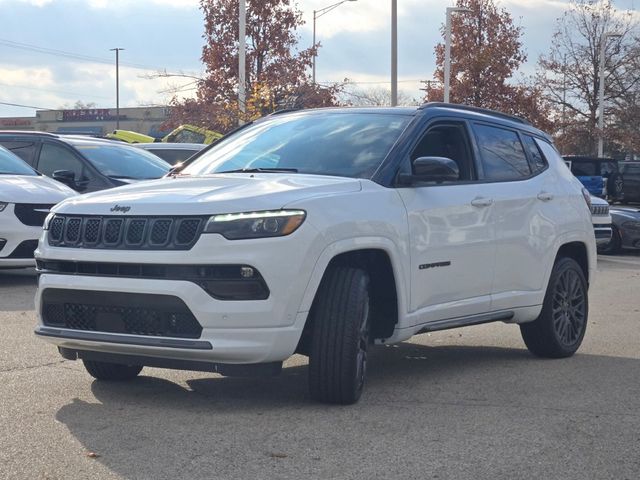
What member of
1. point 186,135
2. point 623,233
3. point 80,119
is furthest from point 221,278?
point 80,119

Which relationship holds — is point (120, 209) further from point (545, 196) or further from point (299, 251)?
point (545, 196)

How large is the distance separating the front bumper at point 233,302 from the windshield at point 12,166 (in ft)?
23.9

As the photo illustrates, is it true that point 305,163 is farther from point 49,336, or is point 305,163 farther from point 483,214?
point 49,336

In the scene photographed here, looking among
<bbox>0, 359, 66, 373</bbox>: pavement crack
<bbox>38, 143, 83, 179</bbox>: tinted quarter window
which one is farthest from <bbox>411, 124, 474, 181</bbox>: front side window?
<bbox>38, 143, 83, 179</bbox>: tinted quarter window

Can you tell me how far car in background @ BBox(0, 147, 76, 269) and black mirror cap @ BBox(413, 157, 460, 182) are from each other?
240 inches

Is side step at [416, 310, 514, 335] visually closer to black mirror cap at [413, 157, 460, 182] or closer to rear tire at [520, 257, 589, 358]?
rear tire at [520, 257, 589, 358]

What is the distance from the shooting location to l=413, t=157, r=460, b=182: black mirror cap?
6.22 meters

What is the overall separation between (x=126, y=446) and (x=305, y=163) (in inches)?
90.1

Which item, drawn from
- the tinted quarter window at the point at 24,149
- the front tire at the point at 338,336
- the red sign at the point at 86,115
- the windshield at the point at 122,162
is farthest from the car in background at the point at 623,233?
the red sign at the point at 86,115

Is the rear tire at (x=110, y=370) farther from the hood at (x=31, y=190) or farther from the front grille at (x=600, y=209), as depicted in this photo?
the front grille at (x=600, y=209)

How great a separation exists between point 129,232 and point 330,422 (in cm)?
144

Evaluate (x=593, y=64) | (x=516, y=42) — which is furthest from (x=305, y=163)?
(x=593, y=64)

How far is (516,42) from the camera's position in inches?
1645

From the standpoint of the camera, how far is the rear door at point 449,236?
6355mm
